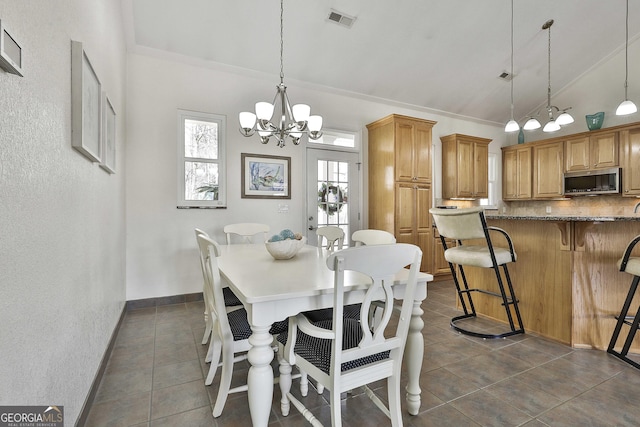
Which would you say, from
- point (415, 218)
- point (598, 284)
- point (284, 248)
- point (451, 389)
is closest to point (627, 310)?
point (598, 284)

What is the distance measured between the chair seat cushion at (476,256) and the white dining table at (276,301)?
1290mm

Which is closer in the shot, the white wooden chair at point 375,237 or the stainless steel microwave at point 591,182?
the white wooden chair at point 375,237

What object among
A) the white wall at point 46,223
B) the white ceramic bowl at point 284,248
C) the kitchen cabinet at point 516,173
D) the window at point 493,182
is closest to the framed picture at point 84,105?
the white wall at point 46,223

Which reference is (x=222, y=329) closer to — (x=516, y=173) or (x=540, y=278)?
(x=540, y=278)

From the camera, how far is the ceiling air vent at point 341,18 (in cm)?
346

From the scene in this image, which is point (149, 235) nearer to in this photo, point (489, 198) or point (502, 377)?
point (502, 377)

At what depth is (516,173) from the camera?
615 cm

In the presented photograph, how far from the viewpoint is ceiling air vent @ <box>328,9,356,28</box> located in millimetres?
3463

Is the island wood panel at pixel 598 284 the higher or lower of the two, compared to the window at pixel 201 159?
lower

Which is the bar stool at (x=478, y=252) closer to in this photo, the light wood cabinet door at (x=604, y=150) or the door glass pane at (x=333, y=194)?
the door glass pane at (x=333, y=194)

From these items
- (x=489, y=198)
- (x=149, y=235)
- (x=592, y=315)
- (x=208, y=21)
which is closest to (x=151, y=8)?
(x=208, y=21)

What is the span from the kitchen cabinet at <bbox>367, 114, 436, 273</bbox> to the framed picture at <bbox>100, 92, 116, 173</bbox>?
3406 millimetres

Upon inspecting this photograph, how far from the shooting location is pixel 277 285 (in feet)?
4.52

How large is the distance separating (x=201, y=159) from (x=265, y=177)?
84cm
